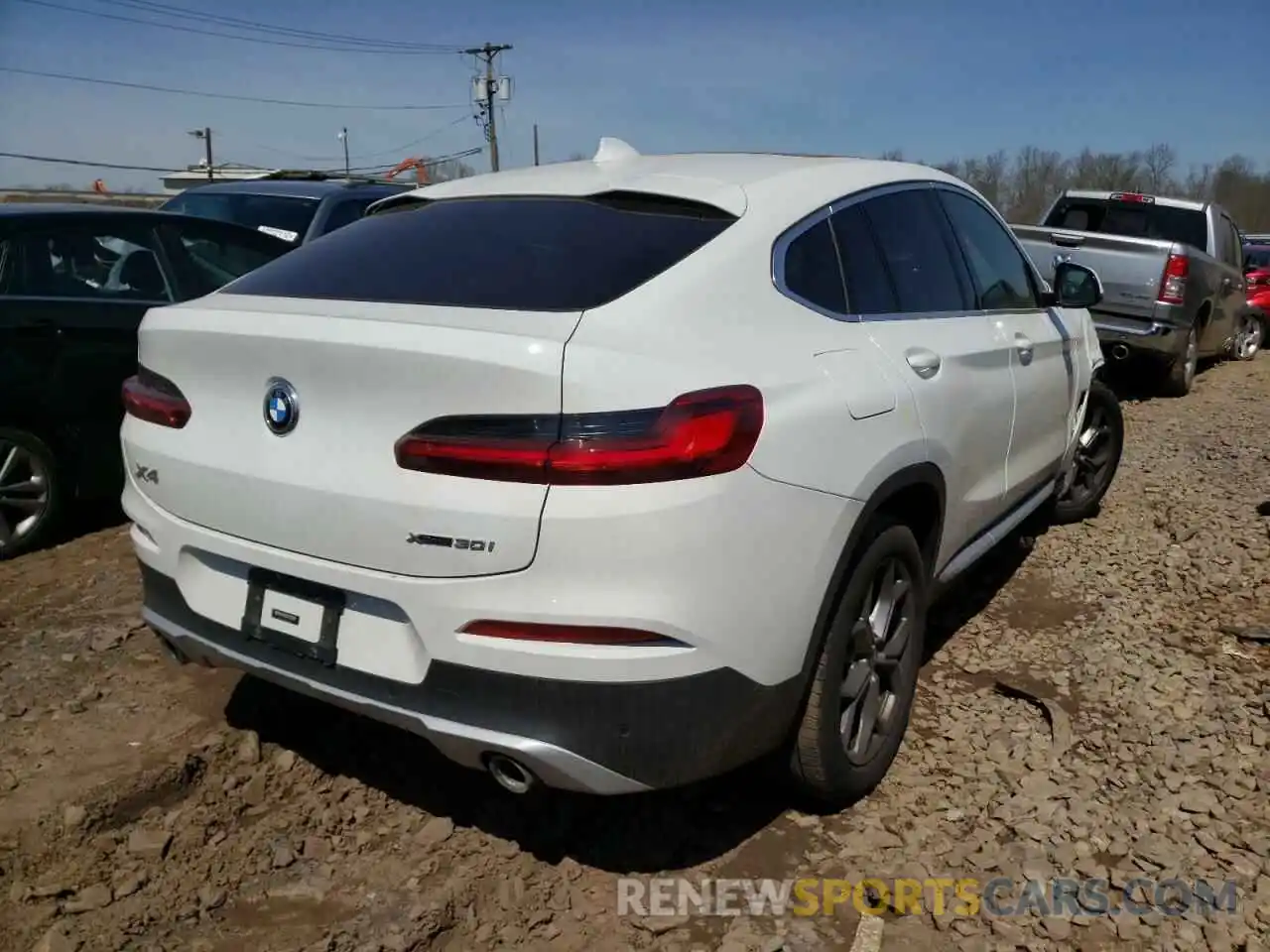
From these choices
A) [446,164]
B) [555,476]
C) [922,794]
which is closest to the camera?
[555,476]

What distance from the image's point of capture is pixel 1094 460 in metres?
5.46

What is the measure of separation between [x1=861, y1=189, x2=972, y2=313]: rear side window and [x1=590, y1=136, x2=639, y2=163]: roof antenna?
797 millimetres

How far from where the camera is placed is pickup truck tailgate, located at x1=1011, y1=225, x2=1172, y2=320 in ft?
28.3

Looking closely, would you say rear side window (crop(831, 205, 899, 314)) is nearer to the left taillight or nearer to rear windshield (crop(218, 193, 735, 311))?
rear windshield (crop(218, 193, 735, 311))

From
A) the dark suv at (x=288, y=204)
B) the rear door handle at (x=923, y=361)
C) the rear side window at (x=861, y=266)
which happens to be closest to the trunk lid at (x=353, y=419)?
the rear side window at (x=861, y=266)

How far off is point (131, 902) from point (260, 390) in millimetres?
1250

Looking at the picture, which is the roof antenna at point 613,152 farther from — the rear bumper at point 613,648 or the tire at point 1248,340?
the tire at point 1248,340

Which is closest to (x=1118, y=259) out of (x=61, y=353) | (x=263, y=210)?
(x=263, y=210)

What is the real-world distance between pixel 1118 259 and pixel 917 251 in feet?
21.0

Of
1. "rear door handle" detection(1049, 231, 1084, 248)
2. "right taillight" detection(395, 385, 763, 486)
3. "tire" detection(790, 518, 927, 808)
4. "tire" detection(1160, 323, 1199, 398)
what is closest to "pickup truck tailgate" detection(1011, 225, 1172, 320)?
"rear door handle" detection(1049, 231, 1084, 248)

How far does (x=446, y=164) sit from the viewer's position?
3741 centimetres

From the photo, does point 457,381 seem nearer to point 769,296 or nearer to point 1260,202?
point 769,296

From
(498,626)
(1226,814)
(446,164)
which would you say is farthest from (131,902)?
(446,164)

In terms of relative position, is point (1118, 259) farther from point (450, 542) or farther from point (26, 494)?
point (450, 542)
